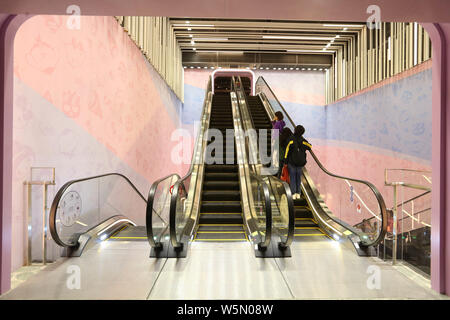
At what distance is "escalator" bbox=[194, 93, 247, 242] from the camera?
5.48 meters

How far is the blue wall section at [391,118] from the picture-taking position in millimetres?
8047

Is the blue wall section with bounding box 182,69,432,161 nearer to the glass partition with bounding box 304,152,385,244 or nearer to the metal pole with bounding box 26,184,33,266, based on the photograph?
the glass partition with bounding box 304,152,385,244

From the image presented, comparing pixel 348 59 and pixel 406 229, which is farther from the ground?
pixel 348 59

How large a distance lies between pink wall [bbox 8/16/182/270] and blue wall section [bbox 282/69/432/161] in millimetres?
6811

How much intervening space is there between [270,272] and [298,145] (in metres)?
2.87

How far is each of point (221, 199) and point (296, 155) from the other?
1717mm

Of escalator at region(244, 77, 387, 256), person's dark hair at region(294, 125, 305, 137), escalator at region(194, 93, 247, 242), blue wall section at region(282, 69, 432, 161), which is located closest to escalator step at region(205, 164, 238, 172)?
escalator at region(194, 93, 247, 242)

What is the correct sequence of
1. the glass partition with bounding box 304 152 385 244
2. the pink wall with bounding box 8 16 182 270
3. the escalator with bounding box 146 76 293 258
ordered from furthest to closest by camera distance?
the glass partition with bounding box 304 152 385 244, the escalator with bounding box 146 76 293 258, the pink wall with bounding box 8 16 182 270

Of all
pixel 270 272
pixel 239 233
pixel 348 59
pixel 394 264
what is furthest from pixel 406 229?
pixel 348 59

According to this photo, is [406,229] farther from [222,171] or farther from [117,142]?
[117,142]

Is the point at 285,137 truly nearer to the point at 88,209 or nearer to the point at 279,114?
the point at 279,114

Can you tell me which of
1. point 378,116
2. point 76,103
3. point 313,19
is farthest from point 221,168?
point 378,116
